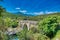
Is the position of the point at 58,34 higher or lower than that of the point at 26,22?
lower

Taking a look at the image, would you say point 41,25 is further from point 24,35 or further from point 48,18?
point 24,35

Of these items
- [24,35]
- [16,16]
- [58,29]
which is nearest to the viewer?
[24,35]

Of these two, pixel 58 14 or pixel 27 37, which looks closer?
pixel 27 37

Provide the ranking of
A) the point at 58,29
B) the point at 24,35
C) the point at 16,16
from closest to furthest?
the point at 24,35 < the point at 16,16 < the point at 58,29

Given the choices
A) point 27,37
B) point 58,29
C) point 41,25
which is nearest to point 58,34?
point 58,29

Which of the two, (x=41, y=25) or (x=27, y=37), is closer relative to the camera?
(x=27, y=37)

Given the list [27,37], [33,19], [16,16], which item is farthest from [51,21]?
[27,37]

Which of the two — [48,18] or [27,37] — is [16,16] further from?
[27,37]

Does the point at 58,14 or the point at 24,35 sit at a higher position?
the point at 58,14

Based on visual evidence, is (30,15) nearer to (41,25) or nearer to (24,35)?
(41,25)
